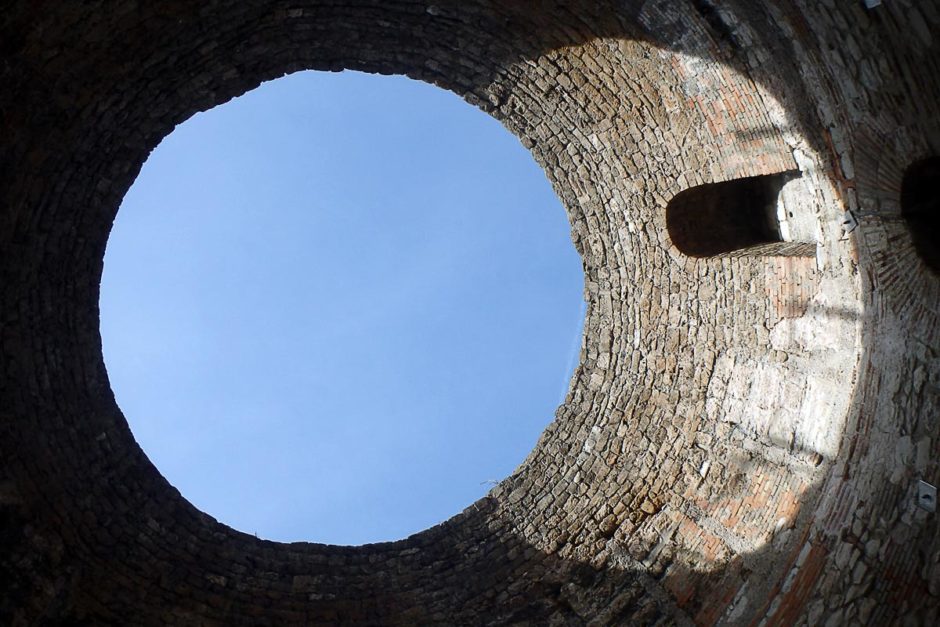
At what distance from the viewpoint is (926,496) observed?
4875 millimetres

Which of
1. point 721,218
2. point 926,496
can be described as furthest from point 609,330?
point 926,496

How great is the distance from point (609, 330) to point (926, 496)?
9.80 ft

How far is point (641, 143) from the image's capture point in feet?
22.4

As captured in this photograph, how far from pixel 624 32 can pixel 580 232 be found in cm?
175

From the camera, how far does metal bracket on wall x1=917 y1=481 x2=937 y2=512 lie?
483 cm

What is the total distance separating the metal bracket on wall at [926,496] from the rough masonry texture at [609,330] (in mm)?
61

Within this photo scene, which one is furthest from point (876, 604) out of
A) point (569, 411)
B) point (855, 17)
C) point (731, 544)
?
point (855, 17)

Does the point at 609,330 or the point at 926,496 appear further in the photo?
the point at 609,330

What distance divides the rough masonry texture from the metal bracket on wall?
6cm

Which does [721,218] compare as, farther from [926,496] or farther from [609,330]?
[926,496]

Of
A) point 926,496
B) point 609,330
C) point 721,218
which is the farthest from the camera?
point 609,330

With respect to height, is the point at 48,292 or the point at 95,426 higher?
the point at 48,292

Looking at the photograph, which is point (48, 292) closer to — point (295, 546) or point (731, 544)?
point (295, 546)

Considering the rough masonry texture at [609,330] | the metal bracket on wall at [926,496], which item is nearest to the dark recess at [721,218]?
the rough masonry texture at [609,330]
